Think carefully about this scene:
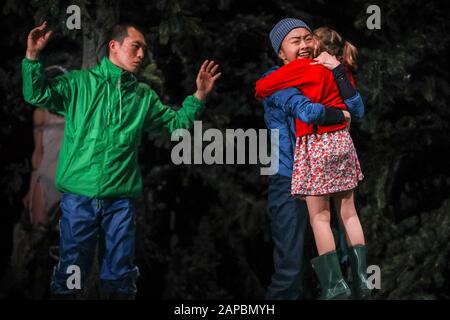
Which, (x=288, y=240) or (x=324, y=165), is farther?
(x=288, y=240)

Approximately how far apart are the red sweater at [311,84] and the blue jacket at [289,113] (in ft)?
0.14

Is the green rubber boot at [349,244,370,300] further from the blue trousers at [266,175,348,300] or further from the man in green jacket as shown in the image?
the man in green jacket

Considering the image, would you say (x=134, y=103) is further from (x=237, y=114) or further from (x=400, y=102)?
(x=400, y=102)

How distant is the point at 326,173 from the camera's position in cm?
484

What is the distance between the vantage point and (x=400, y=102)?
7.41m

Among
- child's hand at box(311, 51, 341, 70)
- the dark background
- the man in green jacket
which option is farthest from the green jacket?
child's hand at box(311, 51, 341, 70)

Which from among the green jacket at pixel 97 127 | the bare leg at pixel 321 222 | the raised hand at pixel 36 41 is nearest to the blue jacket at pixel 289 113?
the bare leg at pixel 321 222

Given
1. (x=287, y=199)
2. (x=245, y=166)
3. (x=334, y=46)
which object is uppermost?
(x=334, y=46)

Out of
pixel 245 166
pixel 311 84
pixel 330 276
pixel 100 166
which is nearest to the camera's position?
pixel 330 276

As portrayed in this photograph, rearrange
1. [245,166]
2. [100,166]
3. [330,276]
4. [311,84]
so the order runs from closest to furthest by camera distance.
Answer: [330,276]
[311,84]
[100,166]
[245,166]

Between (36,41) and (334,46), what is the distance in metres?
1.57

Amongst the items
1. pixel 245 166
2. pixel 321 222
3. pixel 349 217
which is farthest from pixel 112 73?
pixel 245 166

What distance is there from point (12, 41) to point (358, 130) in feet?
8.75

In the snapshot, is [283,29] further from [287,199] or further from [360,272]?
[360,272]
